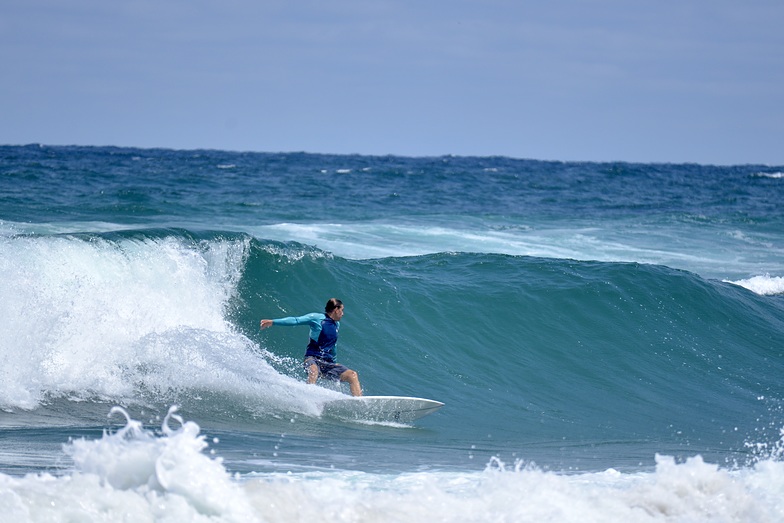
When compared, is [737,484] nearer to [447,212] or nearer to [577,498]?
[577,498]

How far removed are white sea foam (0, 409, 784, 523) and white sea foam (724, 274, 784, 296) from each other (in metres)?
12.5

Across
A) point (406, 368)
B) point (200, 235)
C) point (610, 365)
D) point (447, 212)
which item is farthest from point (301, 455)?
point (447, 212)

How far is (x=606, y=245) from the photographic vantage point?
2591 centimetres

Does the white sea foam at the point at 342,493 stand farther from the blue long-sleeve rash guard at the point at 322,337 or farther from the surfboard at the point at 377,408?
the blue long-sleeve rash guard at the point at 322,337

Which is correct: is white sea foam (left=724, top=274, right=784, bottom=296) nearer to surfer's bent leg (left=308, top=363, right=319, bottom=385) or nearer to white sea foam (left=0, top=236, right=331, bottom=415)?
white sea foam (left=0, top=236, right=331, bottom=415)

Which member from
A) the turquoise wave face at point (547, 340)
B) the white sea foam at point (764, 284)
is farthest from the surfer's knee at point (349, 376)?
the white sea foam at point (764, 284)

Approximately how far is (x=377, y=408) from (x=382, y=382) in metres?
2.47

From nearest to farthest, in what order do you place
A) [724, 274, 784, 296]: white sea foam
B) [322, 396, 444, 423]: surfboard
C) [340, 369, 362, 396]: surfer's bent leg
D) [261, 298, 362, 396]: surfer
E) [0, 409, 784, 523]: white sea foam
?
[0, 409, 784, 523]: white sea foam
[322, 396, 444, 423]: surfboard
[340, 369, 362, 396]: surfer's bent leg
[261, 298, 362, 396]: surfer
[724, 274, 784, 296]: white sea foam

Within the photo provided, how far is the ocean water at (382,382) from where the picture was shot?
5.96 metres

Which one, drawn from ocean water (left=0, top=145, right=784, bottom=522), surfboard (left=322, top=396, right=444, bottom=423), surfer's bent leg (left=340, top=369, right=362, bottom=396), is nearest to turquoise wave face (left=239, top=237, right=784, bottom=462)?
ocean water (left=0, top=145, right=784, bottom=522)

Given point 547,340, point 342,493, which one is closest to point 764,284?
point 547,340

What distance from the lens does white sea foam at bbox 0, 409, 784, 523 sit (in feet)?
17.1

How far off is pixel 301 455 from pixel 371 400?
69.3 inches

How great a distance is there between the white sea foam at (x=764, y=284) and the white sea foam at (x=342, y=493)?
12.5 metres
